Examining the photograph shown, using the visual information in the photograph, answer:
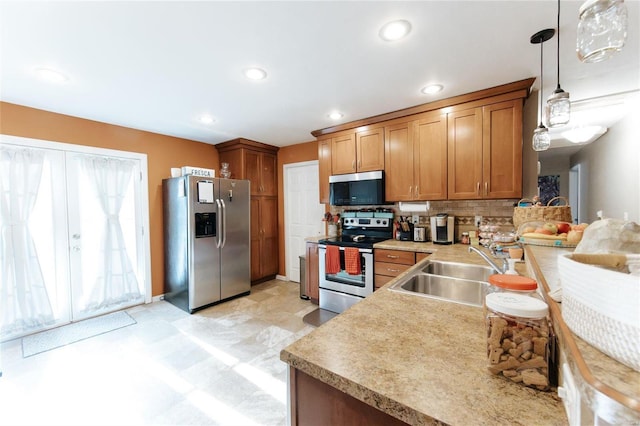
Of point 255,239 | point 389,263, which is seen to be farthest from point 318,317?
point 255,239

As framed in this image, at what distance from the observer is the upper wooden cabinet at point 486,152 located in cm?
242

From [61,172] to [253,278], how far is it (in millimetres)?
2781

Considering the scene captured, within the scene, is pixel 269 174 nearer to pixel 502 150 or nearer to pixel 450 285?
pixel 502 150

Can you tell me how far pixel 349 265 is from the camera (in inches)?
120

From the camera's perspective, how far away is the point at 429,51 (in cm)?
186

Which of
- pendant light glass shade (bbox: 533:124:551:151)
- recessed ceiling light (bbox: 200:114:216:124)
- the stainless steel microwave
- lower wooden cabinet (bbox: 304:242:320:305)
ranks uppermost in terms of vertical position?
recessed ceiling light (bbox: 200:114:216:124)

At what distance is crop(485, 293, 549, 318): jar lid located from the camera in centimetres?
60

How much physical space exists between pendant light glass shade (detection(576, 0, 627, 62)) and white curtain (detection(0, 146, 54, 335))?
14.0 ft

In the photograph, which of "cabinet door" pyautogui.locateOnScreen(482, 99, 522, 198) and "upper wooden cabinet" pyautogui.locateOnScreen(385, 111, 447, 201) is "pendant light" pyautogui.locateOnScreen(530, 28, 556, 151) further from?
"upper wooden cabinet" pyautogui.locateOnScreen(385, 111, 447, 201)

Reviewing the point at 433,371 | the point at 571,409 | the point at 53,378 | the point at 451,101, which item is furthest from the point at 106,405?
the point at 451,101

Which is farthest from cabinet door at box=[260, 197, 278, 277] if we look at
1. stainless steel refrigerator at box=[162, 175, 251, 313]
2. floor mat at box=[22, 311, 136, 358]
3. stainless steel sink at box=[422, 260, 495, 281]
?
stainless steel sink at box=[422, 260, 495, 281]

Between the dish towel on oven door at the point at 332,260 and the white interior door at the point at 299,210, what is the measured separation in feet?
3.62

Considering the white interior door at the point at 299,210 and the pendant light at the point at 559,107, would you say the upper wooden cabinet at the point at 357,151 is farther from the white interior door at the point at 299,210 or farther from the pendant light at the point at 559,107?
the pendant light at the point at 559,107

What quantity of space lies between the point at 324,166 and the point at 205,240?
1.90 meters
